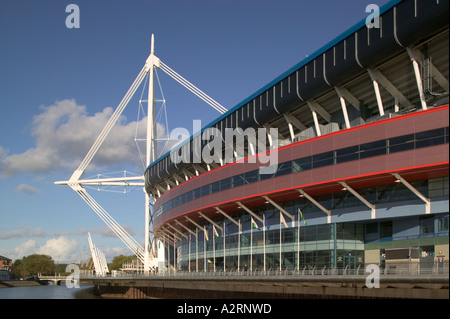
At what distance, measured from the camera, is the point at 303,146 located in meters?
52.1

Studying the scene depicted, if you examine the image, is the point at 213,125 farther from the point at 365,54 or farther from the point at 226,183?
the point at 365,54

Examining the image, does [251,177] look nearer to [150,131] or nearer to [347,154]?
[347,154]

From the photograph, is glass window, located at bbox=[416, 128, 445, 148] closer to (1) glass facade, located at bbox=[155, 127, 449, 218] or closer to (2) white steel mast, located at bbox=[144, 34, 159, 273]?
(1) glass facade, located at bbox=[155, 127, 449, 218]

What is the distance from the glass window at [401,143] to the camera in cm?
4263

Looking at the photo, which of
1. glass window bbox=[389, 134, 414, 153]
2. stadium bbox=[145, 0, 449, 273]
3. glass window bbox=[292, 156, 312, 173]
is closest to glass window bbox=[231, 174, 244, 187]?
stadium bbox=[145, 0, 449, 273]

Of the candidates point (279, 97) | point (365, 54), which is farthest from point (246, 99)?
point (365, 54)

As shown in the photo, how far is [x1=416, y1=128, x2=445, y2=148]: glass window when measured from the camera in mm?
40753

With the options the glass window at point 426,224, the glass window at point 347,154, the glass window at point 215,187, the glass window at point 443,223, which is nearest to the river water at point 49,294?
the glass window at point 215,187

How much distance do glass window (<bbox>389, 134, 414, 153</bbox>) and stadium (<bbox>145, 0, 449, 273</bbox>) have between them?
8cm

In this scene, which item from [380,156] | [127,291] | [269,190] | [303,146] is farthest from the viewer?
[127,291]

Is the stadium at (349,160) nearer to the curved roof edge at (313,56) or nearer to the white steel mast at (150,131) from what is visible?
the curved roof edge at (313,56)

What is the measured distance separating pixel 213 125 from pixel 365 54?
30499 mm

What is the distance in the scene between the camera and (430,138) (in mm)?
41438

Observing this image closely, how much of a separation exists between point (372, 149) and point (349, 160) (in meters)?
2.42
